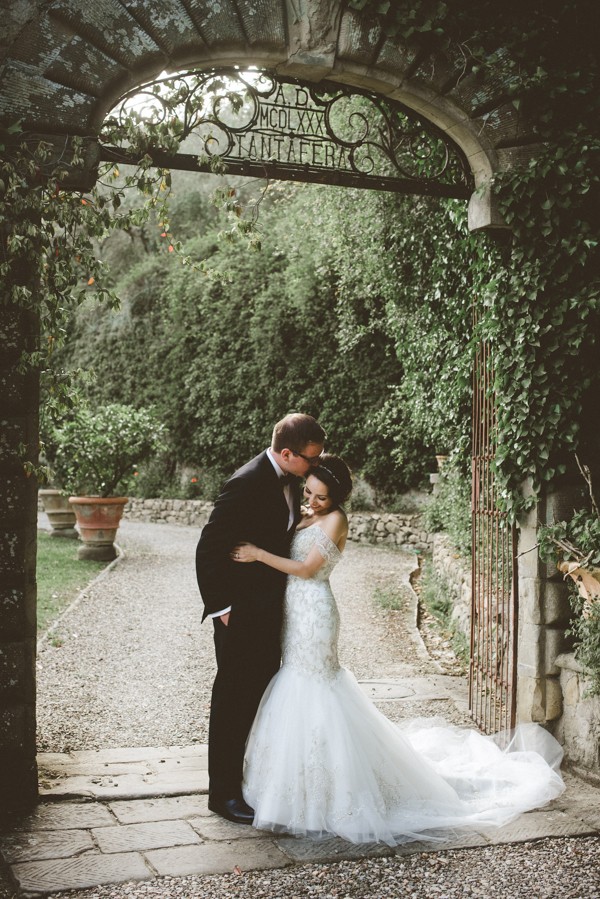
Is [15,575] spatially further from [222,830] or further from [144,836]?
[222,830]

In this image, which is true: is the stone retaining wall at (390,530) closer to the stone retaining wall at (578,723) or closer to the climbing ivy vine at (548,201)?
the stone retaining wall at (578,723)

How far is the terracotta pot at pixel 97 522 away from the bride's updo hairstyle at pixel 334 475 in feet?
28.2

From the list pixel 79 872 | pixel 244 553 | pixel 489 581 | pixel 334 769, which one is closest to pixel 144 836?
pixel 79 872

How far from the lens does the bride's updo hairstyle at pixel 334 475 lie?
414cm

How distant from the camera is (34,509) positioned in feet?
13.8

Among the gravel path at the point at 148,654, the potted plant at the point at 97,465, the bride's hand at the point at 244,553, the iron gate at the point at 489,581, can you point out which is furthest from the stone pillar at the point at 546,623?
the potted plant at the point at 97,465

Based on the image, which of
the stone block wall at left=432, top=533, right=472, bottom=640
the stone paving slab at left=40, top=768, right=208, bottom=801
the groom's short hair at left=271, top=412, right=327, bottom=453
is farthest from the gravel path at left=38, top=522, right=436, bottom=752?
the groom's short hair at left=271, top=412, right=327, bottom=453

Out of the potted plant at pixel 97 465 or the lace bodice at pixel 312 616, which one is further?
the potted plant at pixel 97 465

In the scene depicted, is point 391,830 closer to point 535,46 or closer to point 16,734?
point 16,734

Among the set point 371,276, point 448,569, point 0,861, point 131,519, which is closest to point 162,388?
point 131,519

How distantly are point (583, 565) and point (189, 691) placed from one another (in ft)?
11.3

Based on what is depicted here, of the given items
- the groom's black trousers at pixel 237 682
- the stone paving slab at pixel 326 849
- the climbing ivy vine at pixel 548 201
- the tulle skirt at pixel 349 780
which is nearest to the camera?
the stone paving slab at pixel 326 849

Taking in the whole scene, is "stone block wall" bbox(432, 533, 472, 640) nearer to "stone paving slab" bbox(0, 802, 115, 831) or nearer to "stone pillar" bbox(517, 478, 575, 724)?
"stone pillar" bbox(517, 478, 575, 724)

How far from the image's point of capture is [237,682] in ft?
13.6
